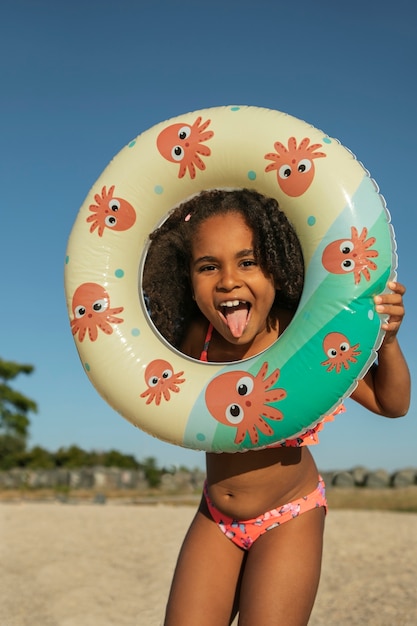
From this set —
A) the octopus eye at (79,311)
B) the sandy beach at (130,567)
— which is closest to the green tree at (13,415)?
the sandy beach at (130,567)

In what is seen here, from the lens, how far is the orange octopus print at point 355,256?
2.53 m

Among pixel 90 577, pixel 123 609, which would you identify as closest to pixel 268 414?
pixel 123 609

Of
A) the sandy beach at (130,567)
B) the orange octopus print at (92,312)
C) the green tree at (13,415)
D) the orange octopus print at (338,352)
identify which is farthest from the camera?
the green tree at (13,415)

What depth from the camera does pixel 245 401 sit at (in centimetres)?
255

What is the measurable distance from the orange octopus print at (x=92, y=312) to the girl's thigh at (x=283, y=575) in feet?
3.16

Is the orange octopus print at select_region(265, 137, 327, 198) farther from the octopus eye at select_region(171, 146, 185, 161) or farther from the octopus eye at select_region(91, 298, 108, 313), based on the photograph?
the octopus eye at select_region(91, 298, 108, 313)

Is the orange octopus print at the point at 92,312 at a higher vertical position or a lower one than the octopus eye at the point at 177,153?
lower

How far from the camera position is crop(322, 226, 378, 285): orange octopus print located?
99.4 inches

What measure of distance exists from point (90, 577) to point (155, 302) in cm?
470

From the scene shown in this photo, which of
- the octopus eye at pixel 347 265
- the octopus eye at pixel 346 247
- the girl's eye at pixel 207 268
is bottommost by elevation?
the girl's eye at pixel 207 268

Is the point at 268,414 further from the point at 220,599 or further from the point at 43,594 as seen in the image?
the point at 43,594

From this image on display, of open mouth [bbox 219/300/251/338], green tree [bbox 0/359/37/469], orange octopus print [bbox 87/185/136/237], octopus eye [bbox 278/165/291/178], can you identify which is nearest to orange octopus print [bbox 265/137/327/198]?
octopus eye [bbox 278/165/291/178]

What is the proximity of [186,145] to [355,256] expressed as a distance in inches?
31.5

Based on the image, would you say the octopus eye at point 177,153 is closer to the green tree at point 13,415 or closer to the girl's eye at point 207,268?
the girl's eye at point 207,268
